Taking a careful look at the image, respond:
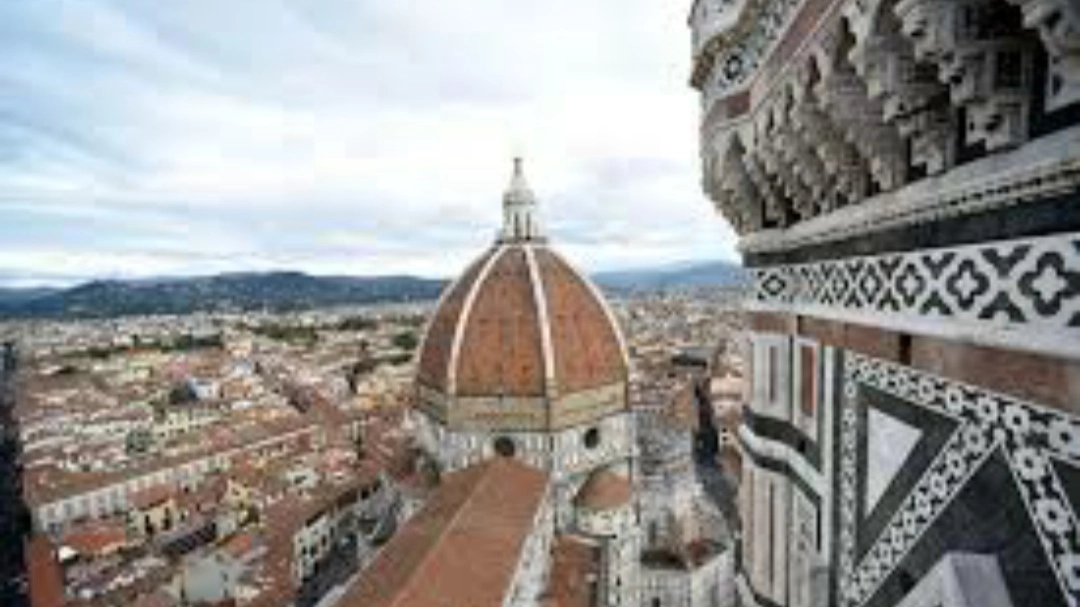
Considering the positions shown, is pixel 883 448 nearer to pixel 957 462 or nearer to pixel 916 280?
pixel 957 462

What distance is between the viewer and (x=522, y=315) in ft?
69.7

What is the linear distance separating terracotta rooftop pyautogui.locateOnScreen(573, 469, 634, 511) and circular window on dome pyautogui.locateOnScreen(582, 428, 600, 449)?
2.69 feet

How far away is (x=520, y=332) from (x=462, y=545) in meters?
7.26

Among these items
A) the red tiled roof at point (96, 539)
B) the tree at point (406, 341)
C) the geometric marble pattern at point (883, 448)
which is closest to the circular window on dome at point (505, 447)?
the geometric marble pattern at point (883, 448)

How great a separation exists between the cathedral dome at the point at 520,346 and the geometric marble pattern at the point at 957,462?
52.5 ft

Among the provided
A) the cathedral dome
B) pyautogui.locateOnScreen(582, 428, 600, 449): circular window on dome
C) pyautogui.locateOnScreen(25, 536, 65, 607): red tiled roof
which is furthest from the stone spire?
pyautogui.locateOnScreen(25, 536, 65, 607): red tiled roof

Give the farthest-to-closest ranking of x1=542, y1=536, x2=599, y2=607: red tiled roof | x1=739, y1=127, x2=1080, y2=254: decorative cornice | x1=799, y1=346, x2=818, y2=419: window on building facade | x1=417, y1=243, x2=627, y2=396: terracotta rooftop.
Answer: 1. x1=417, y1=243, x2=627, y2=396: terracotta rooftop
2. x1=542, y1=536, x2=599, y2=607: red tiled roof
3. x1=799, y1=346, x2=818, y2=419: window on building facade
4. x1=739, y1=127, x2=1080, y2=254: decorative cornice

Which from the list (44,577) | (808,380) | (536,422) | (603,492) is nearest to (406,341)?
(44,577)

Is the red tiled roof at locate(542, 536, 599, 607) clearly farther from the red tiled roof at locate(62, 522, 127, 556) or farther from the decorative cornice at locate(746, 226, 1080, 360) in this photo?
the red tiled roof at locate(62, 522, 127, 556)

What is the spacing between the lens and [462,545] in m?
14.7

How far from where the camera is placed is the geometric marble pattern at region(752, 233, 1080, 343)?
2.30 m

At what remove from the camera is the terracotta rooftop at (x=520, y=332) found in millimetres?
20508

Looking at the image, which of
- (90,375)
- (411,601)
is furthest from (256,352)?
(411,601)

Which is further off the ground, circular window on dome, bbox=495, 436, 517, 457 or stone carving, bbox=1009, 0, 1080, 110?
stone carving, bbox=1009, 0, 1080, 110
